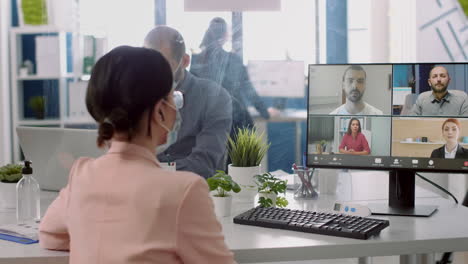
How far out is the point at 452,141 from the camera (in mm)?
2115

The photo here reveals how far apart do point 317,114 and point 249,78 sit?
214 cm

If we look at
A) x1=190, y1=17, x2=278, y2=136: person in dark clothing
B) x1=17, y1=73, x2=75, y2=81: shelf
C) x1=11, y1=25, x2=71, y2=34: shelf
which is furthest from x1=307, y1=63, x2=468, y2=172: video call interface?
x1=11, y1=25, x2=71, y2=34: shelf

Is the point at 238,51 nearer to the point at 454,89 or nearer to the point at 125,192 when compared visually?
the point at 454,89

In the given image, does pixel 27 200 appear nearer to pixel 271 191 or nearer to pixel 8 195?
pixel 8 195

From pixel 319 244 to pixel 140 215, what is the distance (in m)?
0.61

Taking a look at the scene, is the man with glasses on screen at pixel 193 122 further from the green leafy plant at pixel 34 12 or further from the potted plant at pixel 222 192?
the potted plant at pixel 222 192

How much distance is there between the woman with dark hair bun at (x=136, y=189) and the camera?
1.29 metres

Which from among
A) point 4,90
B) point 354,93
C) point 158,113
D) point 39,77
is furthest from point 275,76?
point 158,113

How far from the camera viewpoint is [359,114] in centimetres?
219

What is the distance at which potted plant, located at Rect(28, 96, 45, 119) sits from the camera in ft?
14.8

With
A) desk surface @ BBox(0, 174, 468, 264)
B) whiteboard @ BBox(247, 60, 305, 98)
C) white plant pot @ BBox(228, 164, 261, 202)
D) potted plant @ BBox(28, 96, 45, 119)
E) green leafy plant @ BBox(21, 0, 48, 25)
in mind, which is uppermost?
green leafy plant @ BBox(21, 0, 48, 25)

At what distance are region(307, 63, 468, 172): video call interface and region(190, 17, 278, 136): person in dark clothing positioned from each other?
6.72 ft

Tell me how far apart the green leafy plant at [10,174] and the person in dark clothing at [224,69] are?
2070 millimetres

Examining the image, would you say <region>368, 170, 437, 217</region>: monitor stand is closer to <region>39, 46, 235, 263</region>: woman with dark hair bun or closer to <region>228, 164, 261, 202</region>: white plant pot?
<region>228, 164, 261, 202</region>: white plant pot
